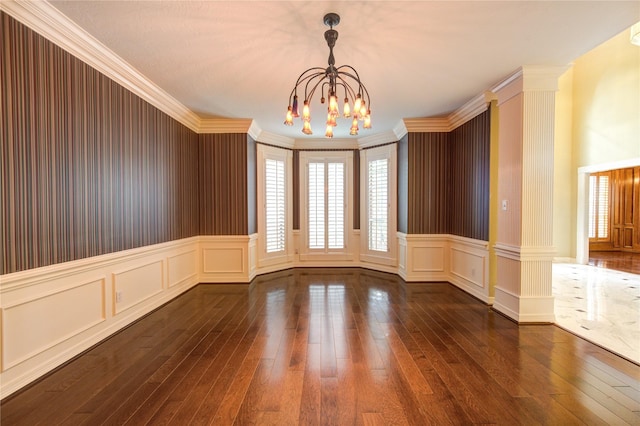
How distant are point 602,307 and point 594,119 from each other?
5.25m

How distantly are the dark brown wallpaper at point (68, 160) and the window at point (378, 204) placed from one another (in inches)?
150

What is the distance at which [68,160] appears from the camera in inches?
99.1

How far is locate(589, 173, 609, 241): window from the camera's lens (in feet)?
30.2

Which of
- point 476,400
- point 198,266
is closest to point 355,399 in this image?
point 476,400

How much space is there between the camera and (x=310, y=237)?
6.43 metres

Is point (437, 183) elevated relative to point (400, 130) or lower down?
lower down

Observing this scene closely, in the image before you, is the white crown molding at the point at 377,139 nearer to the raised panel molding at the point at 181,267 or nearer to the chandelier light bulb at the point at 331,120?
the chandelier light bulb at the point at 331,120

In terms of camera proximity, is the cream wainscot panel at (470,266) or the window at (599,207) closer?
the cream wainscot panel at (470,266)

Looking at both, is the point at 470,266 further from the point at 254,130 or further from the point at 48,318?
the point at 48,318

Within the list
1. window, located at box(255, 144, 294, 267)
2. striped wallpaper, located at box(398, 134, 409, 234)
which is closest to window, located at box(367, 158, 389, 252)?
striped wallpaper, located at box(398, 134, 409, 234)

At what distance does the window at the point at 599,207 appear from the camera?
30.2 ft

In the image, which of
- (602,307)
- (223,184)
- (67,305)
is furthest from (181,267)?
(602,307)

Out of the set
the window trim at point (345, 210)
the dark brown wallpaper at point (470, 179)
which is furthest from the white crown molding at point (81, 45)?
the dark brown wallpaper at point (470, 179)

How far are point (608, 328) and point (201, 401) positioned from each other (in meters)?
4.00
